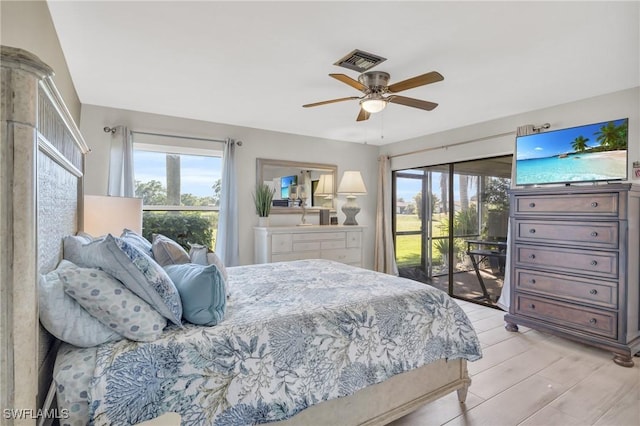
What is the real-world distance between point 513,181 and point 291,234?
2.79m

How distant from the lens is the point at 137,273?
1307 millimetres

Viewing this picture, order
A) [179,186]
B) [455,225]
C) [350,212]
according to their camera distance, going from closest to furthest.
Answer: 1. [179,186]
2. [455,225]
3. [350,212]

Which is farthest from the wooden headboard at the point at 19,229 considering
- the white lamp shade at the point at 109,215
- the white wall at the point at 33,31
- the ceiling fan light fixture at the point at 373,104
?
the ceiling fan light fixture at the point at 373,104

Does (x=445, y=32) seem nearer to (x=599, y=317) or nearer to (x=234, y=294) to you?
(x=234, y=294)

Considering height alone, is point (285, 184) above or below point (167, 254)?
above

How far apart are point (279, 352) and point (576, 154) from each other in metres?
3.36

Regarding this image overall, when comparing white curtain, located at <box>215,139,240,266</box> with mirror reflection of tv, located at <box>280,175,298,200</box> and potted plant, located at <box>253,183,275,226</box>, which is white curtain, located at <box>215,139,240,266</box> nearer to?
potted plant, located at <box>253,183,275,226</box>

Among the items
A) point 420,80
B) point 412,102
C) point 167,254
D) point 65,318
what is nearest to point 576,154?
point 412,102

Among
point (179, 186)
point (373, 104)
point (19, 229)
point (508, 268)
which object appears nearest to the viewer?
point (19, 229)

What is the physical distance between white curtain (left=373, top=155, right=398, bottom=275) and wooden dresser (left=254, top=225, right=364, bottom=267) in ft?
1.82

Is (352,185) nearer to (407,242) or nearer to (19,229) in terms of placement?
(407,242)

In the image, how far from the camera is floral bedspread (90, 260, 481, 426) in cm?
119

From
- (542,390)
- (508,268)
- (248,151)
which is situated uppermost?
(248,151)

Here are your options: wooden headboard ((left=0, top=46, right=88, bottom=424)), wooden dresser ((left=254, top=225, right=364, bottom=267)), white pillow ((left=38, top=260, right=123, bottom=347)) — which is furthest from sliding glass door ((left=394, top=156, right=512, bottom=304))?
wooden headboard ((left=0, top=46, right=88, bottom=424))
